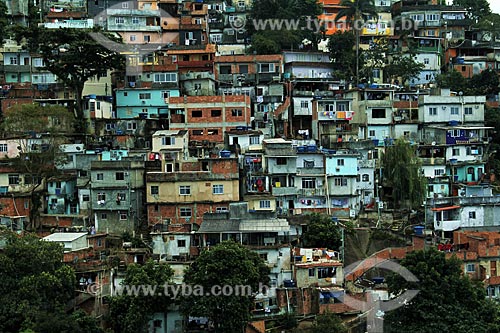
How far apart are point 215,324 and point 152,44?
24513 mm

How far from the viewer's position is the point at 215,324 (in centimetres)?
2794

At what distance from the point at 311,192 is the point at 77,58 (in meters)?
13.2

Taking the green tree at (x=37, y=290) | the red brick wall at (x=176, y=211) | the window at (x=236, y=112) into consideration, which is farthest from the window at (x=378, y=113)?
the green tree at (x=37, y=290)

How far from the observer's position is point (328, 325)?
27406 mm

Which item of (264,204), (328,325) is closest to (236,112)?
(264,204)

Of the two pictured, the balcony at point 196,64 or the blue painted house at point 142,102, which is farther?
the balcony at point 196,64

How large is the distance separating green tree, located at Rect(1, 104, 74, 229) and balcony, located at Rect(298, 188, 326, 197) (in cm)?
1042

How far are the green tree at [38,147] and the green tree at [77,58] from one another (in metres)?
2.91

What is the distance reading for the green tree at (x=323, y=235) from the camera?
107 ft

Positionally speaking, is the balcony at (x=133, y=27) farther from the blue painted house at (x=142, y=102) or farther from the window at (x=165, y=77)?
the blue painted house at (x=142, y=102)

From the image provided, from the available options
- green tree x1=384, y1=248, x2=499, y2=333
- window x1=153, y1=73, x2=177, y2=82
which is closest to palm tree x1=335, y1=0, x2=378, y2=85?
window x1=153, y1=73, x2=177, y2=82

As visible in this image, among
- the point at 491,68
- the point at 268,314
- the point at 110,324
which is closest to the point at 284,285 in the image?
the point at 268,314

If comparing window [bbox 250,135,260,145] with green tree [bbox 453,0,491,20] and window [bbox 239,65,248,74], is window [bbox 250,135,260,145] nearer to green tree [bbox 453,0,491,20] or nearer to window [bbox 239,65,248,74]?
window [bbox 239,65,248,74]

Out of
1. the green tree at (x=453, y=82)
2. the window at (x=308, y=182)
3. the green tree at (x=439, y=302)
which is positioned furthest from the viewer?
the green tree at (x=453, y=82)
